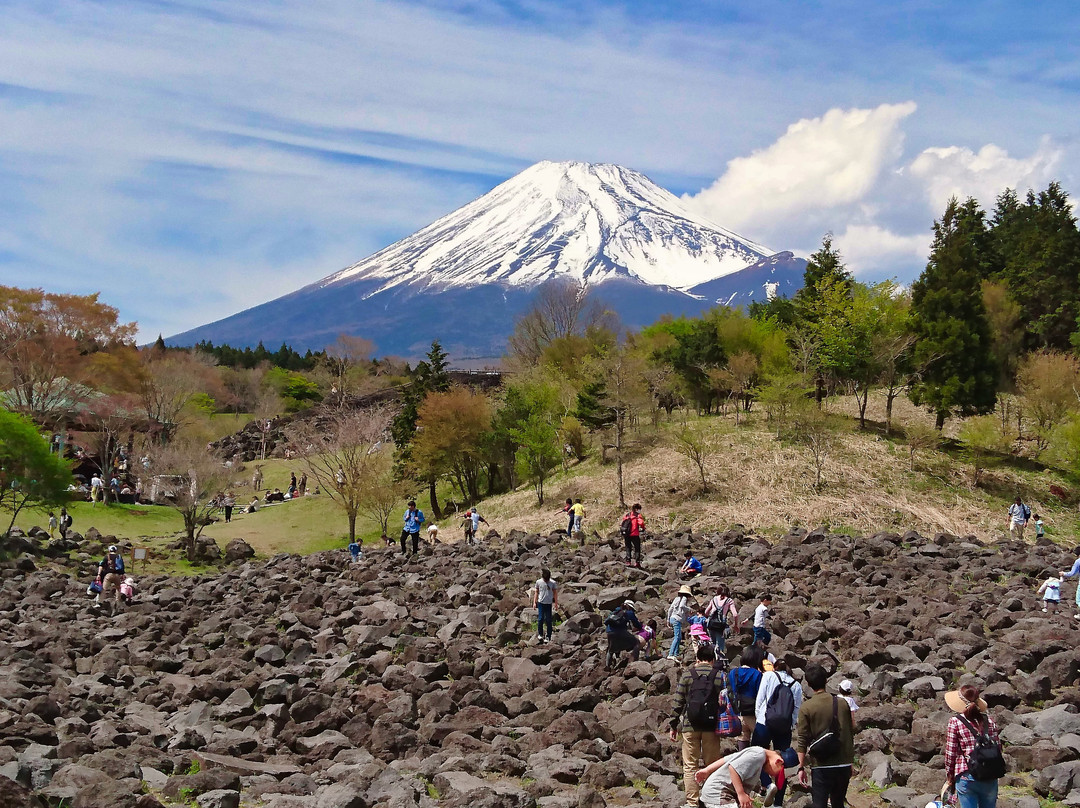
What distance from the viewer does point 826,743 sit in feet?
25.5

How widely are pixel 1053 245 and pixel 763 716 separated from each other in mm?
57531

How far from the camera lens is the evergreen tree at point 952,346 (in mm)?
36656

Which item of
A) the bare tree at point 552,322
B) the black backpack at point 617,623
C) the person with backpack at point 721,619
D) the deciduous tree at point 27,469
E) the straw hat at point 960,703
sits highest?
the bare tree at point 552,322

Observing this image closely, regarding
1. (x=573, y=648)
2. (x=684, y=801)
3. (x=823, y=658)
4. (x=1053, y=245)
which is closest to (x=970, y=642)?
(x=823, y=658)

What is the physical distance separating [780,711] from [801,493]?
81.3 feet

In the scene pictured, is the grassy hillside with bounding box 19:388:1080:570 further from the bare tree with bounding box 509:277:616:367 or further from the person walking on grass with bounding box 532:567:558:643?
the bare tree with bounding box 509:277:616:367

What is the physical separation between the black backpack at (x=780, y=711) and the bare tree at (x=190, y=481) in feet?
102

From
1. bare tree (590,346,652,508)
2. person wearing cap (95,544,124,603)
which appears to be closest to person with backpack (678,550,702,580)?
bare tree (590,346,652,508)

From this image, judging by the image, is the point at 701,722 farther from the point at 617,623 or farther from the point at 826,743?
the point at 617,623

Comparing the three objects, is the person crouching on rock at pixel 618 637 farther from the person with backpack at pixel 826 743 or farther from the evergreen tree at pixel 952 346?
the evergreen tree at pixel 952 346

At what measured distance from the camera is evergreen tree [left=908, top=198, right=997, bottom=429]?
36.7 m

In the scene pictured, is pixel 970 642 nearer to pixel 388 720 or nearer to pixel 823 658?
pixel 823 658

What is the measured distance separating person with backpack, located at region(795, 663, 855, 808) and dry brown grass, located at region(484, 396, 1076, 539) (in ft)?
70.4

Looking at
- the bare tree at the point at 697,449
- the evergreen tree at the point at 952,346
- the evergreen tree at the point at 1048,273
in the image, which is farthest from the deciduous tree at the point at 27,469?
the evergreen tree at the point at 1048,273
